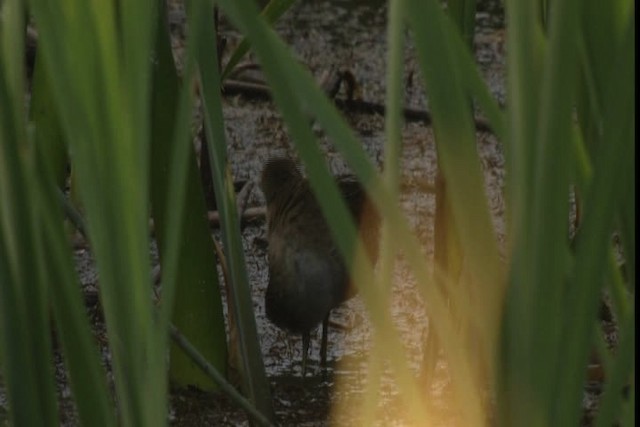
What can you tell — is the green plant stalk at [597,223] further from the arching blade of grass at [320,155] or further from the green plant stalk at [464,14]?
the green plant stalk at [464,14]

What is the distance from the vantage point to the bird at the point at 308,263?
9.27 feet

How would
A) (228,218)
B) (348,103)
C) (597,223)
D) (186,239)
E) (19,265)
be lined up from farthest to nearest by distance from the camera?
1. (348,103)
2. (186,239)
3. (228,218)
4. (19,265)
5. (597,223)

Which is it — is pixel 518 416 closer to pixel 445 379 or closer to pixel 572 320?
pixel 572 320

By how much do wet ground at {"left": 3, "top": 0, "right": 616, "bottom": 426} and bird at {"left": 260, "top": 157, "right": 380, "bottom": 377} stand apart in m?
0.11

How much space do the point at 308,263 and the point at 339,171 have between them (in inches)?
44.0

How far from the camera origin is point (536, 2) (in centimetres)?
95

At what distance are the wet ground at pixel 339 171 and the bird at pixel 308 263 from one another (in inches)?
4.2

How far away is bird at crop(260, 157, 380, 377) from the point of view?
2.82m

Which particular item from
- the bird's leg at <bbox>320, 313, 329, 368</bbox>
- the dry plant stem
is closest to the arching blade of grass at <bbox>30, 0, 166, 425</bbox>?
the bird's leg at <bbox>320, 313, 329, 368</bbox>

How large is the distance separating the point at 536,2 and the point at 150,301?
12.1 inches

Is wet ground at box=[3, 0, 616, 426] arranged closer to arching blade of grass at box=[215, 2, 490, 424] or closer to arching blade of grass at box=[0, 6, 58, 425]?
arching blade of grass at box=[0, 6, 58, 425]

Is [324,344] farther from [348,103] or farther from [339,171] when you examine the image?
[348,103]

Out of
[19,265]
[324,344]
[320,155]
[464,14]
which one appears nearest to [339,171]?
[324,344]

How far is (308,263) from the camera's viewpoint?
285 centimetres
